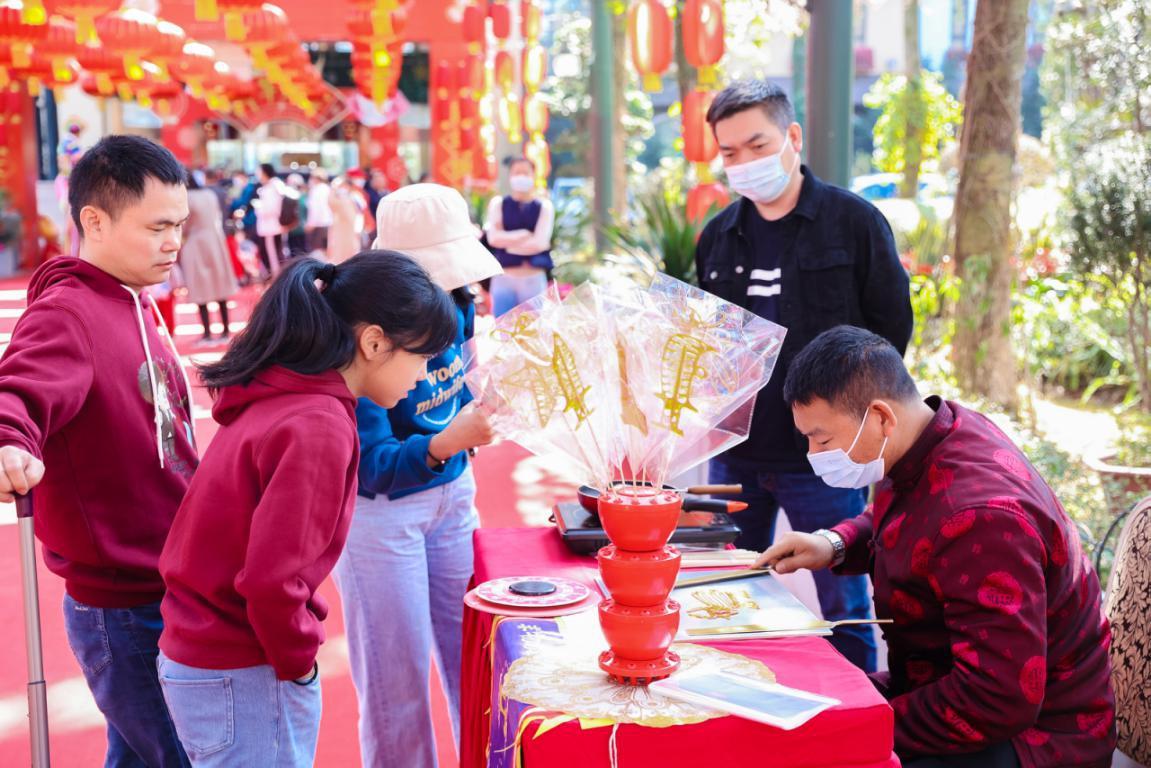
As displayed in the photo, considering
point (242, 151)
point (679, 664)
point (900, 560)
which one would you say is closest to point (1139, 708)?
point (900, 560)

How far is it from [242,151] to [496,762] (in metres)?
24.7

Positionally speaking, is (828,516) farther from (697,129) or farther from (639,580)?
(697,129)

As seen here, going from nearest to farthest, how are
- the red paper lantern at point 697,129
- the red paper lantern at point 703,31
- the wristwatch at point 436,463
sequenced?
the wristwatch at point 436,463
the red paper lantern at point 703,31
the red paper lantern at point 697,129

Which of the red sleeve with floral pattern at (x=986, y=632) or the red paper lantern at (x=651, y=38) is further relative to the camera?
the red paper lantern at (x=651, y=38)

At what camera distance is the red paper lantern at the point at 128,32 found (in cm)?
916

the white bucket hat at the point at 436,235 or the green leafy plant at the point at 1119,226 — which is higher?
the white bucket hat at the point at 436,235

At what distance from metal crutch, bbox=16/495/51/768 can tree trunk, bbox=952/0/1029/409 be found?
15.0ft

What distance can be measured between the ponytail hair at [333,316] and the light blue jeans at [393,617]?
0.57m

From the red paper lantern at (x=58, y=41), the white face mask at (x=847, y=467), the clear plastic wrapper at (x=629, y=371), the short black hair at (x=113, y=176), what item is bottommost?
the white face mask at (x=847, y=467)

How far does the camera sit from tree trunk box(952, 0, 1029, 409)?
5.20m

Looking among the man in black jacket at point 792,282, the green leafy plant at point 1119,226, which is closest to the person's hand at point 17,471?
the man in black jacket at point 792,282

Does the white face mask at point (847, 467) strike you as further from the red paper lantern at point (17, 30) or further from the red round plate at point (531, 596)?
the red paper lantern at point (17, 30)

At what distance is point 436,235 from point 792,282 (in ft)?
3.07

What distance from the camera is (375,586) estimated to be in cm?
218
